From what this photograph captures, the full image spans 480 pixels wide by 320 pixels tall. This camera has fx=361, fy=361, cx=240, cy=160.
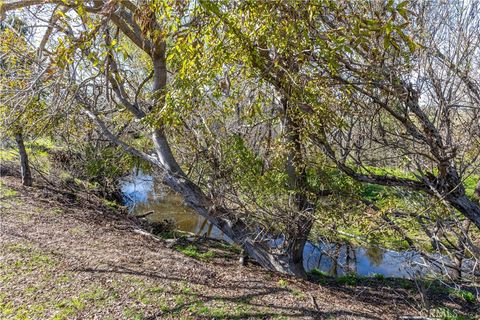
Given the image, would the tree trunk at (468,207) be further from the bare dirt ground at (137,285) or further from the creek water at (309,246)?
the creek water at (309,246)

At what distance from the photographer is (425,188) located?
15.8 feet

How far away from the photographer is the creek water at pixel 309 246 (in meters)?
9.99

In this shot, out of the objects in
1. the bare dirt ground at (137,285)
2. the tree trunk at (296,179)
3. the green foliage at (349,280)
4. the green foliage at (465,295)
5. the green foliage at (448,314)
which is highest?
the tree trunk at (296,179)

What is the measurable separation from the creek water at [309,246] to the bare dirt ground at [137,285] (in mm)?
1500

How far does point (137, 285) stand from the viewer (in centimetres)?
539

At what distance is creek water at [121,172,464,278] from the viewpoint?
32.8ft

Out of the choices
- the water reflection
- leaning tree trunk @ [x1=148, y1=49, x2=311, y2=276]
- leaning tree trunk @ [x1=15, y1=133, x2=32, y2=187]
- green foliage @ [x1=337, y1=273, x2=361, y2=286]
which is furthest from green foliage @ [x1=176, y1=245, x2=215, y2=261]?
leaning tree trunk @ [x1=15, y1=133, x2=32, y2=187]

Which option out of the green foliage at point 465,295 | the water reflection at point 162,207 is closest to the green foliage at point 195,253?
the water reflection at point 162,207

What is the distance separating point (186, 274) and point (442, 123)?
4.58 meters

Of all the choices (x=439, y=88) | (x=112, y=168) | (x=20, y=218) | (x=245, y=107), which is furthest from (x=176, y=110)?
(x=112, y=168)

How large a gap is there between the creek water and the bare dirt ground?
1500 millimetres

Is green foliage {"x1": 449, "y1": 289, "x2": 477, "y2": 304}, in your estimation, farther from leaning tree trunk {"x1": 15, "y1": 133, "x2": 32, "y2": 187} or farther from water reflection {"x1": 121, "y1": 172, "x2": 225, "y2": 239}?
leaning tree trunk {"x1": 15, "y1": 133, "x2": 32, "y2": 187}

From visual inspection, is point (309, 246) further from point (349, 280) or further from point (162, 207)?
point (162, 207)

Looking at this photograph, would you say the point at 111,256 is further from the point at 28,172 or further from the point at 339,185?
the point at 28,172
